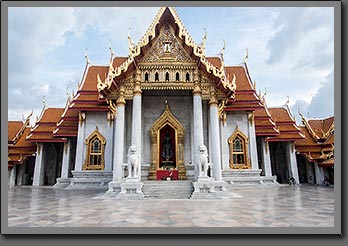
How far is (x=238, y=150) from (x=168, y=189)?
498 cm

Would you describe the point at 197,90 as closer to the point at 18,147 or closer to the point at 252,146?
the point at 252,146

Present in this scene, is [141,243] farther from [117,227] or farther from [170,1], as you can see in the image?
[170,1]

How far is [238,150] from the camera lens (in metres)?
12.5

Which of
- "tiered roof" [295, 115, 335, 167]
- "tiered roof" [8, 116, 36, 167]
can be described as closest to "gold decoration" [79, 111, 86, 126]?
"tiered roof" [8, 116, 36, 167]

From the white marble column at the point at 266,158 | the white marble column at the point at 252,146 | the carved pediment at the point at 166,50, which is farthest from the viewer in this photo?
the white marble column at the point at 266,158

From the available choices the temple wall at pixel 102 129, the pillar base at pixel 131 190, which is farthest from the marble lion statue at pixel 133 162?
the temple wall at pixel 102 129

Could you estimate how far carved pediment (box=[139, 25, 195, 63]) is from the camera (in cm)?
934

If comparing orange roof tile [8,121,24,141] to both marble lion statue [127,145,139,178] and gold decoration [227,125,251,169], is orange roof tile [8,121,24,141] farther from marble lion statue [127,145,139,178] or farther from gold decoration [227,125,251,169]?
gold decoration [227,125,251,169]

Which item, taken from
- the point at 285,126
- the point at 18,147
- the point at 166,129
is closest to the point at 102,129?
the point at 166,129

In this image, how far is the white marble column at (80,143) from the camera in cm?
1216

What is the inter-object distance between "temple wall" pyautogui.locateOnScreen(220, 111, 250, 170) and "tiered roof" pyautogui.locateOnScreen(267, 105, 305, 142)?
2.32 meters

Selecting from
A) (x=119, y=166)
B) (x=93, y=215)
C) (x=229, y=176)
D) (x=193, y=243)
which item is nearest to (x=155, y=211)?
(x=93, y=215)

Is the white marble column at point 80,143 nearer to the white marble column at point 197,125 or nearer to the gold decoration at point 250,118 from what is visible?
the white marble column at point 197,125

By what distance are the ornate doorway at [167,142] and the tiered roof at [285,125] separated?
18.9ft
